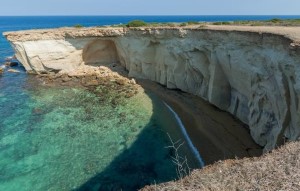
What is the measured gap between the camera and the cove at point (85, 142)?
17.0 metres

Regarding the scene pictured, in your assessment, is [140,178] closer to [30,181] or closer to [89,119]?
[30,181]

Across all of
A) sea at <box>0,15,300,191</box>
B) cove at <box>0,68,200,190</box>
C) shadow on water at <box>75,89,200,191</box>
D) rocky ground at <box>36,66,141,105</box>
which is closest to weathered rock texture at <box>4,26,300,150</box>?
rocky ground at <box>36,66,141,105</box>

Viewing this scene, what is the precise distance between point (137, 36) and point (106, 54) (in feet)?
27.9

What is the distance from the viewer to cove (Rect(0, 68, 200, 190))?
55.7 ft

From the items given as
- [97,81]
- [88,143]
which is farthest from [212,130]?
[97,81]

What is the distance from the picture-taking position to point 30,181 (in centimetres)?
1694

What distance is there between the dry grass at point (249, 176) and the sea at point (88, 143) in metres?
3.59

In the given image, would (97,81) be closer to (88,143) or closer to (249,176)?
(88,143)

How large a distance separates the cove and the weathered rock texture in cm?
460

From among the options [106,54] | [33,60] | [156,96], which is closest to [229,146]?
[156,96]

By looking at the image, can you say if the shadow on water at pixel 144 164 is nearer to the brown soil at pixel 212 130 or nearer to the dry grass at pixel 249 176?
the brown soil at pixel 212 130

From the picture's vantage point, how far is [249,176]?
734 centimetres

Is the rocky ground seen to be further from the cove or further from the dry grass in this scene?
the dry grass

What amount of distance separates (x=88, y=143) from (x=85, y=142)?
0.30 metres
